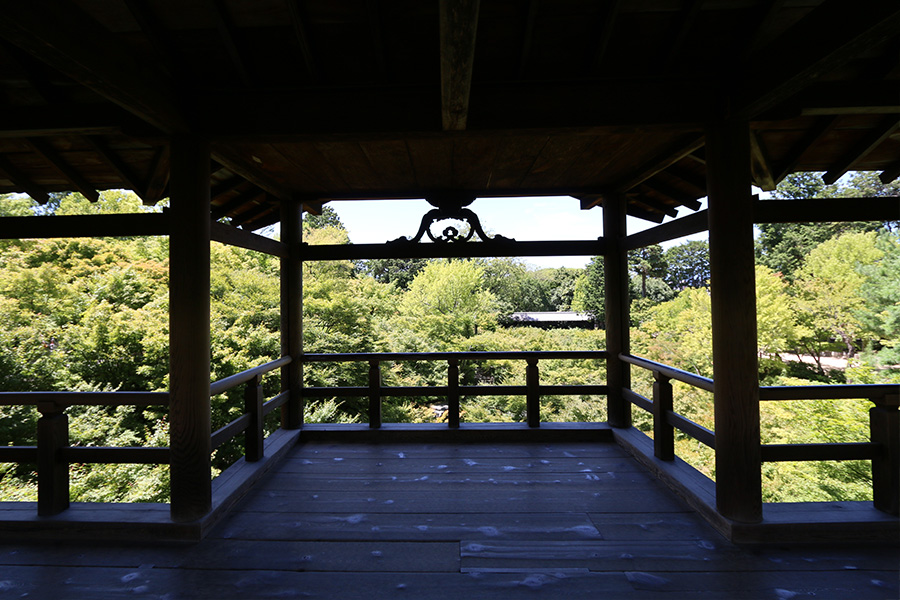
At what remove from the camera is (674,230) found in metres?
2.85

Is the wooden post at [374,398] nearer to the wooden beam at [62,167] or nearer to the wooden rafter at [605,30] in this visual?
the wooden beam at [62,167]

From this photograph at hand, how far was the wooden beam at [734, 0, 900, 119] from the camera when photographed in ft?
4.96

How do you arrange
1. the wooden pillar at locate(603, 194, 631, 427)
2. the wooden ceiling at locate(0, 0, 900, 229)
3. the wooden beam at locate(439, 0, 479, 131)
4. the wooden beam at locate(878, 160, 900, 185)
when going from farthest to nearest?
the wooden pillar at locate(603, 194, 631, 427) → the wooden beam at locate(878, 160, 900, 185) → the wooden ceiling at locate(0, 0, 900, 229) → the wooden beam at locate(439, 0, 479, 131)

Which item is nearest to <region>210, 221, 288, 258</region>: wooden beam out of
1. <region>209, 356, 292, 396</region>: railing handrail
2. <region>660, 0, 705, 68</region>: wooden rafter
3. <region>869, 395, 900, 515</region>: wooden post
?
<region>209, 356, 292, 396</region>: railing handrail

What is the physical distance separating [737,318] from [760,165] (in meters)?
1.34

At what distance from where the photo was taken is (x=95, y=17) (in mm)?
1828

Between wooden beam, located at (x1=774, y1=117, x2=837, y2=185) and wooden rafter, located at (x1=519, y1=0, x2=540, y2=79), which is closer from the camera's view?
wooden rafter, located at (x1=519, y1=0, x2=540, y2=79)

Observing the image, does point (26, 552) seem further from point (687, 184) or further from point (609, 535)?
point (687, 184)

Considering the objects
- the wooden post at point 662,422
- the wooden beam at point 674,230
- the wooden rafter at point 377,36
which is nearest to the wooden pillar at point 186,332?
the wooden rafter at point 377,36

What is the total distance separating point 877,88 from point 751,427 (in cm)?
186

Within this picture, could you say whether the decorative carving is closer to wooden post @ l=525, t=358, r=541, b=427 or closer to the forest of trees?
→ wooden post @ l=525, t=358, r=541, b=427

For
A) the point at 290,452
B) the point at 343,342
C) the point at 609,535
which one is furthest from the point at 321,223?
the point at 609,535

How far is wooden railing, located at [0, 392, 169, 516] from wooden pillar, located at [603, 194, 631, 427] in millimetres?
3560

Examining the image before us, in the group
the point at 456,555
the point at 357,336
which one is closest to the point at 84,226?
the point at 456,555
